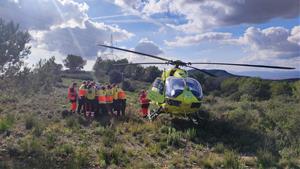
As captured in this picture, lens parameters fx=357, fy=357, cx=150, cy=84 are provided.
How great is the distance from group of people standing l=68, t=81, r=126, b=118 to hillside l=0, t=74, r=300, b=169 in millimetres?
942

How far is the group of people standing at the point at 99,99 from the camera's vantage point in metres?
18.2

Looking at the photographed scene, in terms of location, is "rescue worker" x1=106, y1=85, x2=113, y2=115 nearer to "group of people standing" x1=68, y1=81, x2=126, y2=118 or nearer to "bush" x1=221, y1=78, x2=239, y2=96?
"group of people standing" x1=68, y1=81, x2=126, y2=118

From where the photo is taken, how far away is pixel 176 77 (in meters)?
15.5

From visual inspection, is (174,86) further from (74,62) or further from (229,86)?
(74,62)

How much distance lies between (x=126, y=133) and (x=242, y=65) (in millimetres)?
5201

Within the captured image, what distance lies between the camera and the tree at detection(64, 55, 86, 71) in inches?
3533

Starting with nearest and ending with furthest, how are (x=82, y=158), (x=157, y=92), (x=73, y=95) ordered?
(x=82, y=158)
(x=157, y=92)
(x=73, y=95)

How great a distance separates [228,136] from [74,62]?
262 feet

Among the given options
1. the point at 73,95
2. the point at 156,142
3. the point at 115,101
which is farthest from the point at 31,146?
the point at 73,95

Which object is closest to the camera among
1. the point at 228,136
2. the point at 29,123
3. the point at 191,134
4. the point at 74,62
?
the point at 191,134

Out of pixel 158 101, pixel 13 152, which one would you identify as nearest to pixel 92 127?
pixel 158 101

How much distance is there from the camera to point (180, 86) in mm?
14898

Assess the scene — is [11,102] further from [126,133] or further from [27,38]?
[126,133]

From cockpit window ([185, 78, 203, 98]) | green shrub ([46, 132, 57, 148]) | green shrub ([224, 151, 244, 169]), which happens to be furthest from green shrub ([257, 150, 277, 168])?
green shrub ([46, 132, 57, 148])
